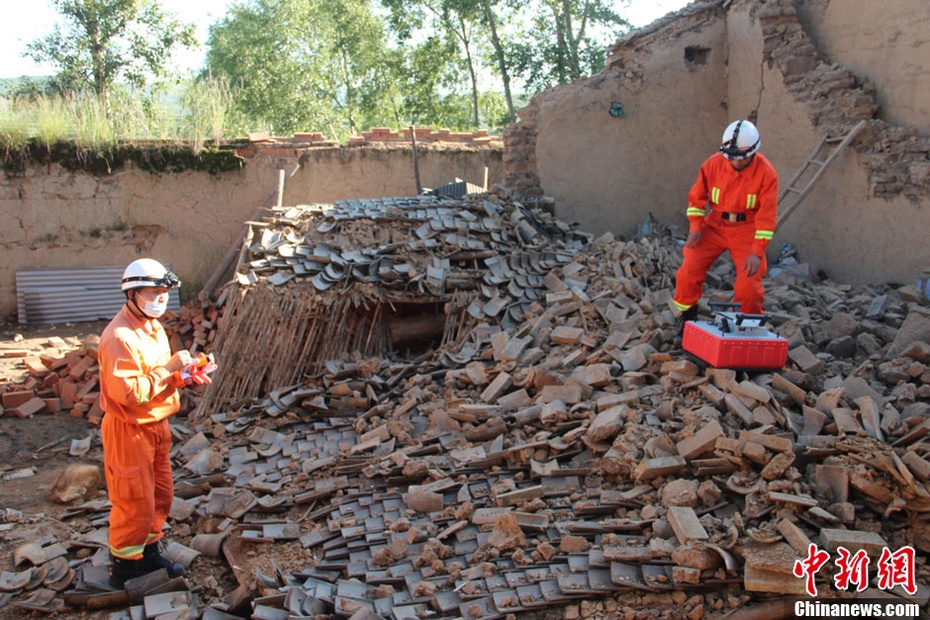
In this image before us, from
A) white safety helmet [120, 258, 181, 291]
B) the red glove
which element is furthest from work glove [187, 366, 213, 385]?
white safety helmet [120, 258, 181, 291]

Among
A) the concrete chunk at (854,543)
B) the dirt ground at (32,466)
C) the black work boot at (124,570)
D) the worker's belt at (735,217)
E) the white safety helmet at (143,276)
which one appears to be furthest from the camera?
the worker's belt at (735,217)

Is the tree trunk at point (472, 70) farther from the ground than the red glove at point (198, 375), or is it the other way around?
Result: the tree trunk at point (472, 70)

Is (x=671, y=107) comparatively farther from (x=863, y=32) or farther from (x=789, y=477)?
(x=789, y=477)

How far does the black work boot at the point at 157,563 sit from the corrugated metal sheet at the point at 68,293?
23.4ft

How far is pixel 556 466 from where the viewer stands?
484 centimetres

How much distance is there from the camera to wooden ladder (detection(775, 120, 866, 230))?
783 cm

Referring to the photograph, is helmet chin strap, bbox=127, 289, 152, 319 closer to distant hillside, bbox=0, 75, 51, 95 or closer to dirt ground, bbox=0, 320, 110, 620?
dirt ground, bbox=0, 320, 110, 620

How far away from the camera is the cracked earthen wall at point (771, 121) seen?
24.3 feet

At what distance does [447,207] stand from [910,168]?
5.24 metres

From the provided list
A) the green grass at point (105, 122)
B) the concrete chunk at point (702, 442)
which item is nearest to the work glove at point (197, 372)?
the concrete chunk at point (702, 442)

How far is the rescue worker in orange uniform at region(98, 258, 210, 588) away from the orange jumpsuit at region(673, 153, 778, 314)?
13.2 feet

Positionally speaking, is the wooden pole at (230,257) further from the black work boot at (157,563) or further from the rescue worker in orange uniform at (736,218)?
the rescue worker in orange uniform at (736,218)

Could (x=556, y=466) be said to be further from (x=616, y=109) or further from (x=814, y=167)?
(x=616, y=109)

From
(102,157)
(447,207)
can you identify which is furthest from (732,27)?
(102,157)
